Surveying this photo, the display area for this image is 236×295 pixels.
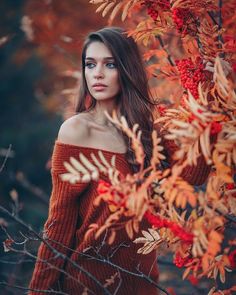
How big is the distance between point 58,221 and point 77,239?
0.47ft

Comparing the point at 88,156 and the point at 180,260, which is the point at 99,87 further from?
the point at 180,260

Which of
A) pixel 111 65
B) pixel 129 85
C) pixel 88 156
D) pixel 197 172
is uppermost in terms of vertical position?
pixel 111 65

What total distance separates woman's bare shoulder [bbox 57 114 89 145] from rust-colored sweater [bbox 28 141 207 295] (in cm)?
3

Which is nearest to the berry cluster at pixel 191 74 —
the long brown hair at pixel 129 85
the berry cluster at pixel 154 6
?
the berry cluster at pixel 154 6

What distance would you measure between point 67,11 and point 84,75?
765 cm

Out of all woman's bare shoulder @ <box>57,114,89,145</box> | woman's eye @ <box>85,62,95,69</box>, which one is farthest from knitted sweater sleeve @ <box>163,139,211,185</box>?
woman's eye @ <box>85,62,95,69</box>

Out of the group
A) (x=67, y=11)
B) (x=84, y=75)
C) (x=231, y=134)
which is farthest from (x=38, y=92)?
(x=231, y=134)

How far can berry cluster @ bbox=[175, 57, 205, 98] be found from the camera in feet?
6.69

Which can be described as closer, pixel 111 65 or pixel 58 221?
pixel 58 221

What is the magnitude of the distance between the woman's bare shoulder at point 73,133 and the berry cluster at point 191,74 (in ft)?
1.70

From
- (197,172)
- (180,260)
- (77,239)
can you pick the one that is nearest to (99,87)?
(197,172)

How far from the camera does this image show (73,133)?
228cm

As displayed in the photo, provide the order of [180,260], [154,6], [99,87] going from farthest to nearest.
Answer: [99,87], [154,6], [180,260]

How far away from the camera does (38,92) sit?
34.0ft
